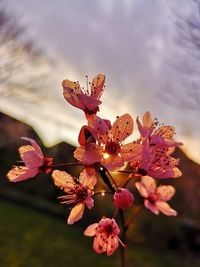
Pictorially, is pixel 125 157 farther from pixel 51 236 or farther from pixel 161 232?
pixel 161 232

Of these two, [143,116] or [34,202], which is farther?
[34,202]

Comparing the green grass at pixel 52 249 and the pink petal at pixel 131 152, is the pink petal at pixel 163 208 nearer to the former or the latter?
the pink petal at pixel 131 152

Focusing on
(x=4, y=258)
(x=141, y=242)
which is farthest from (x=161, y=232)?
(x=4, y=258)

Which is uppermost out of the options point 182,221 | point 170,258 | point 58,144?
point 58,144

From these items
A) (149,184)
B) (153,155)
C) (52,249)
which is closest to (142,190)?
(149,184)

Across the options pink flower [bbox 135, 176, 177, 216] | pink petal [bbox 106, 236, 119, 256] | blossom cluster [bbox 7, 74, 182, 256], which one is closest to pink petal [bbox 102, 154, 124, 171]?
blossom cluster [bbox 7, 74, 182, 256]

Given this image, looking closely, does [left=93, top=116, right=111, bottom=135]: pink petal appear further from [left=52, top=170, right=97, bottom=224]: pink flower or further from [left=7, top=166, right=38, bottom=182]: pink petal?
[left=7, top=166, right=38, bottom=182]: pink petal

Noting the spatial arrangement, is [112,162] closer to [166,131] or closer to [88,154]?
[88,154]
